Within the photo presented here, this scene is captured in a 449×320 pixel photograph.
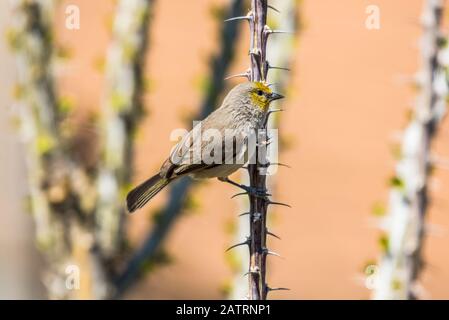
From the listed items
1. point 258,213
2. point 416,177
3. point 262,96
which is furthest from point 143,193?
point 416,177

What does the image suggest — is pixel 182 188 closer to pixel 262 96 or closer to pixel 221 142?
pixel 221 142

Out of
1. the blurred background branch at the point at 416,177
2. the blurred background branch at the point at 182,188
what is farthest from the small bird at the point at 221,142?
the blurred background branch at the point at 182,188

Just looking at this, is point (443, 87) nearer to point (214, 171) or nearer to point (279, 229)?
point (214, 171)

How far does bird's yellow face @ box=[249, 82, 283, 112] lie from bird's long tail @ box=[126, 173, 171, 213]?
1.70ft

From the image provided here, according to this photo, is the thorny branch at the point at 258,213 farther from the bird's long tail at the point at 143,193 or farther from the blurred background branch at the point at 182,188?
the blurred background branch at the point at 182,188

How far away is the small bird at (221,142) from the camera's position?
306 cm

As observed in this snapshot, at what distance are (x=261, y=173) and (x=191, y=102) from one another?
5.21 meters

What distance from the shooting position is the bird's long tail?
3.20 m

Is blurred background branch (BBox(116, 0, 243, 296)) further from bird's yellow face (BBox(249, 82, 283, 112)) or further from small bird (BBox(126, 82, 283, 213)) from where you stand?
bird's yellow face (BBox(249, 82, 283, 112))

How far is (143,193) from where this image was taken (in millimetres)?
3232

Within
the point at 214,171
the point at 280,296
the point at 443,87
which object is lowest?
the point at 280,296

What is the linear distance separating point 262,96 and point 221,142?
252 millimetres

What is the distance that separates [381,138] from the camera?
754 centimetres
